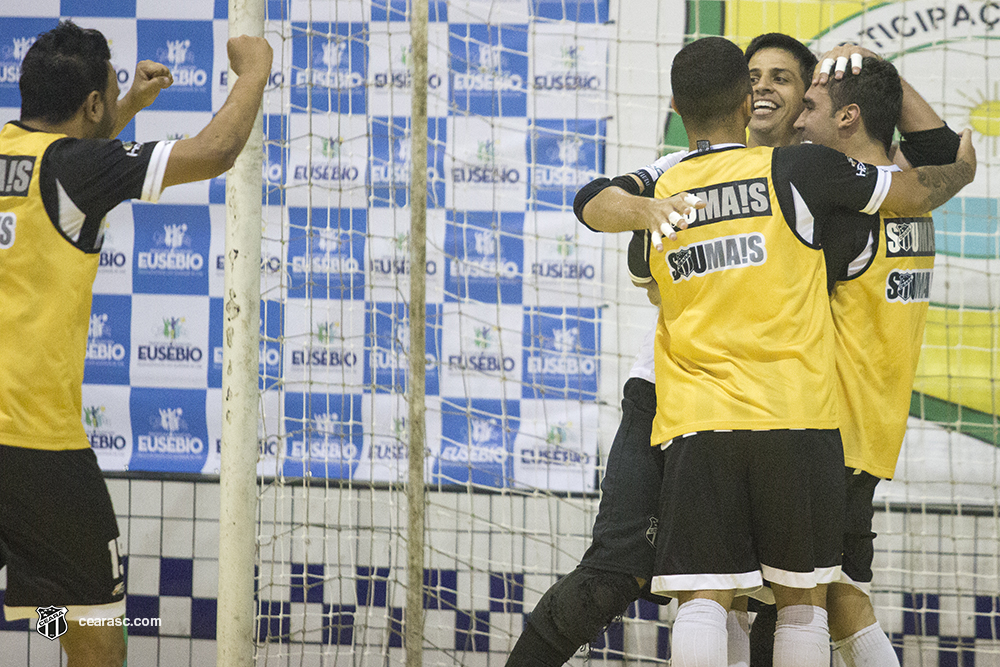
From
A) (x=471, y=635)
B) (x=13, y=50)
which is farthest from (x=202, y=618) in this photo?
(x=13, y=50)

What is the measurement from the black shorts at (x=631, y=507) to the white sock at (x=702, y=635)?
277 mm

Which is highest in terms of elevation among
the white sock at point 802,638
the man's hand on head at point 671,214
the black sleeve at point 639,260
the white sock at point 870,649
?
the man's hand on head at point 671,214

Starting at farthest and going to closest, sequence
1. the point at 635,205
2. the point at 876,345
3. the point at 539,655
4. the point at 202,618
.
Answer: the point at 202,618
the point at 539,655
the point at 876,345
the point at 635,205

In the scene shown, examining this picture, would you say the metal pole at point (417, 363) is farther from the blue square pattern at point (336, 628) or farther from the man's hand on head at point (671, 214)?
the man's hand on head at point (671, 214)

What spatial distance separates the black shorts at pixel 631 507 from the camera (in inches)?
87.4

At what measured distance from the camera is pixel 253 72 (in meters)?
2.22

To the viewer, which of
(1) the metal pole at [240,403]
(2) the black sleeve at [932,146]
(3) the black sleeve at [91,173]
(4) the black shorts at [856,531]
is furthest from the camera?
(1) the metal pole at [240,403]

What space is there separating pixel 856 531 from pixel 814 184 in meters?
0.96

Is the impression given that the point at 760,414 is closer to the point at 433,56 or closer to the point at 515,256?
the point at 515,256

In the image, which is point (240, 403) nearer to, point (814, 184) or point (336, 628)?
point (336, 628)

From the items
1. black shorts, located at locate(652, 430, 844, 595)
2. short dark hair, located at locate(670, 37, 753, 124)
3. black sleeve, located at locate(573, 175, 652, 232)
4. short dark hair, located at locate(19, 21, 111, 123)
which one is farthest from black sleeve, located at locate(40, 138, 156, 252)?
black shorts, located at locate(652, 430, 844, 595)

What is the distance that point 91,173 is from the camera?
6.63ft

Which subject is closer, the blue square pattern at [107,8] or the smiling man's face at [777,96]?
the smiling man's face at [777,96]

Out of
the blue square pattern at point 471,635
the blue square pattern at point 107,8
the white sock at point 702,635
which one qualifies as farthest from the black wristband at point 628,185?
the blue square pattern at point 107,8
